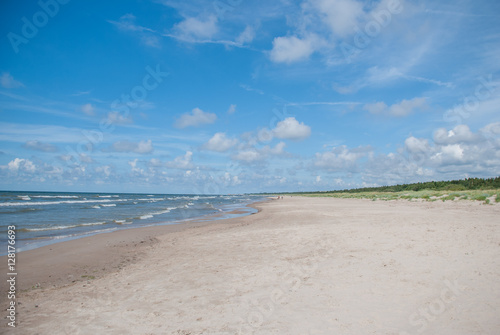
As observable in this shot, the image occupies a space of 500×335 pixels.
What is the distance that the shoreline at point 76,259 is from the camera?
8375 mm

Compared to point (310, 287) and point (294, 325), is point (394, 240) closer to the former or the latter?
point (310, 287)

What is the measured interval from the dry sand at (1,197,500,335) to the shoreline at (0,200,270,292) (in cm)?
8

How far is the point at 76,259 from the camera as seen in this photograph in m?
10.7

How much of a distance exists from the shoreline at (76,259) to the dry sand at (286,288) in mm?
78

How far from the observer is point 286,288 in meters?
6.36

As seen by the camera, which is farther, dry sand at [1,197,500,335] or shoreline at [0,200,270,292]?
shoreline at [0,200,270,292]

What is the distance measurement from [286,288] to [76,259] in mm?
Result: 8977

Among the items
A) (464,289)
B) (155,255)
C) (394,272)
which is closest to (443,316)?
(464,289)

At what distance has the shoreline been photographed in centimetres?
838

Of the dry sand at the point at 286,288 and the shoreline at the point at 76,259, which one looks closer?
the dry sand at the point at 286,288

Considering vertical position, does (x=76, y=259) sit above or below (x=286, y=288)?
below

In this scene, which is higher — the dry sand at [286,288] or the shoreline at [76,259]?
the dry sand at [286,288]

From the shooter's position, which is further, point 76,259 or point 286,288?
point 76,259

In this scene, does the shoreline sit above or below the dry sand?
below
